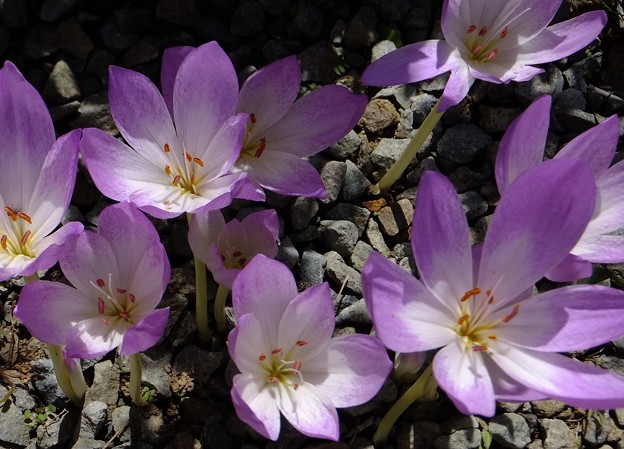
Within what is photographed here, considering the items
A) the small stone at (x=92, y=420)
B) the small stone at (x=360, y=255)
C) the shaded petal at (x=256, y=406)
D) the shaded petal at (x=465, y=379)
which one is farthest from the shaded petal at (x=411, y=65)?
the small stone at (x=92, y=420)

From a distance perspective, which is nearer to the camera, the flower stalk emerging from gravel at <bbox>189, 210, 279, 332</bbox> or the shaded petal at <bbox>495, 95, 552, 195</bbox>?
the shaded petal at <bbox>495, 95, 552, 195</bbox>

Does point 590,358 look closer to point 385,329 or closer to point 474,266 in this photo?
point 474,266

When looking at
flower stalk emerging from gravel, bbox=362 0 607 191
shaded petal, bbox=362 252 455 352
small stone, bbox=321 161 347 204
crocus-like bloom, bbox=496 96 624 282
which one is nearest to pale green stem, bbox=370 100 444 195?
flower stalk emerging from gravel, bbox=362 0 607 191

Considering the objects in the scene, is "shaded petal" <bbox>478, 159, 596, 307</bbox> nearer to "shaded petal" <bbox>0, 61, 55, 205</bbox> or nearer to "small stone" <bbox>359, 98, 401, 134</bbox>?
"small stone" <bbox>359, 98, 401, 134</bbox>

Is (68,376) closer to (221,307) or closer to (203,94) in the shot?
(221,307)

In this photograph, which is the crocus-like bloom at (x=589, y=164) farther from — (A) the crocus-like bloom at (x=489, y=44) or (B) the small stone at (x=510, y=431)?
(B) the small stone at (x=510, y=431)

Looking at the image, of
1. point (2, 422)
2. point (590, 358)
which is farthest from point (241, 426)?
point (590, 358)

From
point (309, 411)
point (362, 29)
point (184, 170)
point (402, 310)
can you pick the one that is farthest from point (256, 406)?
point (362, 29)
